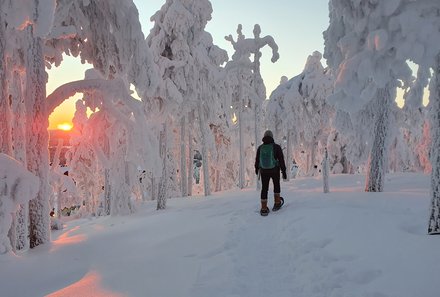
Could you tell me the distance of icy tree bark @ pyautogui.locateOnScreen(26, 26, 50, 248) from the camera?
7309mm

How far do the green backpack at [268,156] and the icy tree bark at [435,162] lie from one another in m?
3.84

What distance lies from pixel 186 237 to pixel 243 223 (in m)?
1.46

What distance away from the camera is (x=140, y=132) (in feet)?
28.9

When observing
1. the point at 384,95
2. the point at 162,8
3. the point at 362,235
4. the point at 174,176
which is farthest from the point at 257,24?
the point at 362,235

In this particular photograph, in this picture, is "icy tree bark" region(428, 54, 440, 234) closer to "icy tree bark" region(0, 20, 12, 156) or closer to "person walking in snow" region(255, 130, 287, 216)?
"person walking in snow" region(255, 130, 287, 216)

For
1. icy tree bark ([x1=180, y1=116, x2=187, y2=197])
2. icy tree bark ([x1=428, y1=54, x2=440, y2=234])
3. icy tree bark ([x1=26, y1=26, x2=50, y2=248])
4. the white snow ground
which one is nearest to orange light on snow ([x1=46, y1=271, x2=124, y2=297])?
the white snow ground

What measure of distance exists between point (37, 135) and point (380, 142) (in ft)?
29.7

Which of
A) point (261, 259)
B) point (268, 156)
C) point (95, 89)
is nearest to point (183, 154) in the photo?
point (268, 156)

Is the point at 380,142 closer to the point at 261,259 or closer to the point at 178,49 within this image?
the point at 261,259

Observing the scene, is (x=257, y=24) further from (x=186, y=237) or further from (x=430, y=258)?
(x=430, y=258)

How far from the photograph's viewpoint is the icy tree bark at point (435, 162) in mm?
5039

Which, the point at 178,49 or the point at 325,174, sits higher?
the point at 178,49

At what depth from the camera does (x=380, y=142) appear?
1036cm

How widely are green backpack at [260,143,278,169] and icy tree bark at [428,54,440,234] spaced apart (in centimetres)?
384
